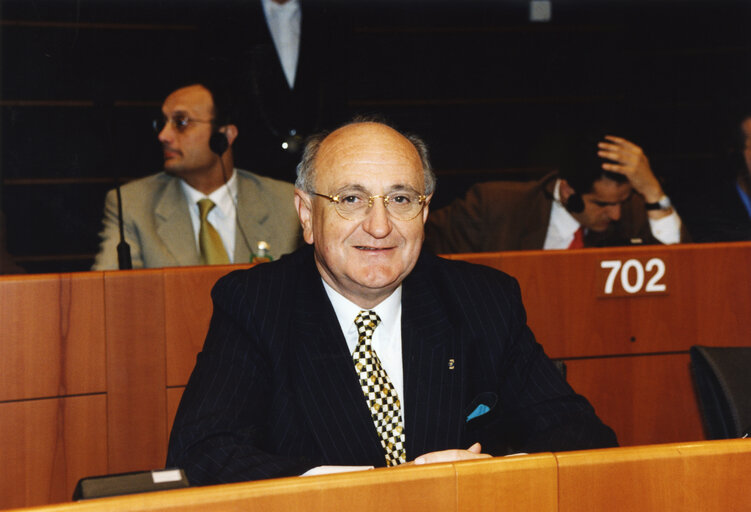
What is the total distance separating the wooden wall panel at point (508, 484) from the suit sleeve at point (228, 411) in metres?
0.54

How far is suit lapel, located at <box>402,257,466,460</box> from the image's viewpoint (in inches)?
63.4

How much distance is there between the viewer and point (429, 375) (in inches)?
65.1

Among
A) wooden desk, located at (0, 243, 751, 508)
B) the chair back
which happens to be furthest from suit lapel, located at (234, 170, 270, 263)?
the chair back

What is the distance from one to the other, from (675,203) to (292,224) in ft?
8.13

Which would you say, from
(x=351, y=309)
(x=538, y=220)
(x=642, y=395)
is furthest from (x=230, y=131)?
(x=351, y=309)

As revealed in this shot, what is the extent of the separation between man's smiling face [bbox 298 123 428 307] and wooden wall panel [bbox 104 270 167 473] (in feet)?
2.91

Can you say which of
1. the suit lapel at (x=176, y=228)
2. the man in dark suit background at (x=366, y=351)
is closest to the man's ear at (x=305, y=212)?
the man in dark suit background at (x=366, y=351)

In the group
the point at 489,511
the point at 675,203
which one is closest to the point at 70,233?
the point at 675,203

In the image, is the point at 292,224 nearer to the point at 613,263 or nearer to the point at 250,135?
the point at 250,135

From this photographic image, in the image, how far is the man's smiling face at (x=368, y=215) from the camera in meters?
1.61

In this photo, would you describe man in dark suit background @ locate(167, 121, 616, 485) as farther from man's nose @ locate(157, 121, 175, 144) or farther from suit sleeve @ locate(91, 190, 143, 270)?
man's nose @ locate(157, 121, 175, 144)

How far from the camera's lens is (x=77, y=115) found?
4.33m

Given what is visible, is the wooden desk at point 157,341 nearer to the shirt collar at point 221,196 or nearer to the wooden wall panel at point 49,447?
the wooden wall panel at point 49,447

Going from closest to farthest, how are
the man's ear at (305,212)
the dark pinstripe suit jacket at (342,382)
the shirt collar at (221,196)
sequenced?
the dark pinstripe suit jacket at (342,382)
the man's ear at (305,212)
the shirt collar at (221,196)
